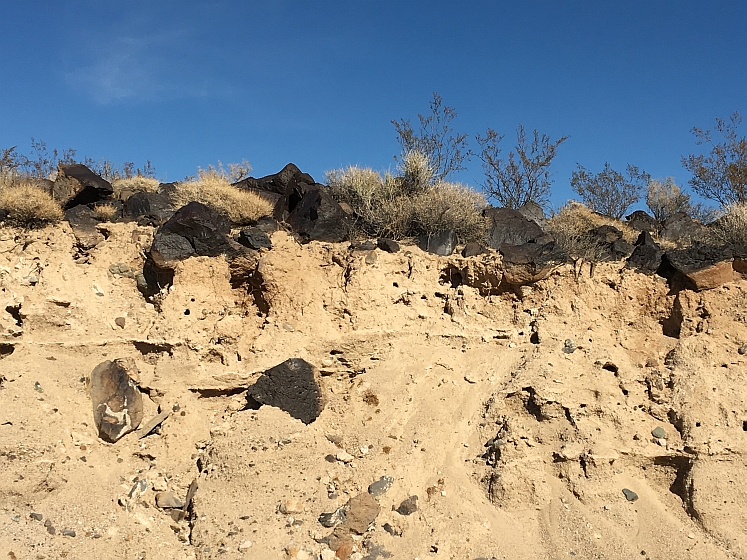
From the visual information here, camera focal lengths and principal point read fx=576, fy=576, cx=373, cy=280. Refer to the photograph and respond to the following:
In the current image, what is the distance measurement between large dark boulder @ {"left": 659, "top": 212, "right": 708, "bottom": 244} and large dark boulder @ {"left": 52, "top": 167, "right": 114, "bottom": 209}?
8.44m

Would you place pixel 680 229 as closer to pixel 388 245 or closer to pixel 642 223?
pixel 642 223

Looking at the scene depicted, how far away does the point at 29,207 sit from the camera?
6812 mm

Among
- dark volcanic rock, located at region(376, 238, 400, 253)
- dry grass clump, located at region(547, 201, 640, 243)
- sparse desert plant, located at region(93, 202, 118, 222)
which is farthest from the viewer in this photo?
dry grass clump, located at region(547, 201, 640, 243)

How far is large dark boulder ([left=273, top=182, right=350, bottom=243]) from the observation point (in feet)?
23.8

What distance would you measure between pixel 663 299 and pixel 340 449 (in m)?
4.11

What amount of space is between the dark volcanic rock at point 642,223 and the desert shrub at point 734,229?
1.77 metres

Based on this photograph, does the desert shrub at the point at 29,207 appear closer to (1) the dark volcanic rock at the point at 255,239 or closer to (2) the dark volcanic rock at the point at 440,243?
(1) the dark volcanic rock at the point at 255,239

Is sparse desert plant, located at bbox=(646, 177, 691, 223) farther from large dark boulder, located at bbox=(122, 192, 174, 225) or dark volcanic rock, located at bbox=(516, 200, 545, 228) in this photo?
large dark boulder, located at bbox=(122, 192, 174, 225)

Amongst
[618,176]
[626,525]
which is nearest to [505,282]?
[626,525]

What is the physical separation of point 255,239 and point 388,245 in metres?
1.60

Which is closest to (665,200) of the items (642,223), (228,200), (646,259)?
(642,223)

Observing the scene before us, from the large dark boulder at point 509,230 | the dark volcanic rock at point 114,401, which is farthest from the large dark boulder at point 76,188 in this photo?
the large dark boulder at point 509,230

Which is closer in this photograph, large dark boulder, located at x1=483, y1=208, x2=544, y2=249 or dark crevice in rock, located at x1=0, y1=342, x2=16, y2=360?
dark crevice in rock, located at x1=0, y1=342, x2=16, y2=360

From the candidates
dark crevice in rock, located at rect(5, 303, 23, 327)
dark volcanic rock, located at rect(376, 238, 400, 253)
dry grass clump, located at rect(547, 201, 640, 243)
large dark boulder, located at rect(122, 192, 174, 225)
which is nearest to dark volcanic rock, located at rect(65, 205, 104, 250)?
large dark boulder, located at rect(122, 192, 174, 225)
